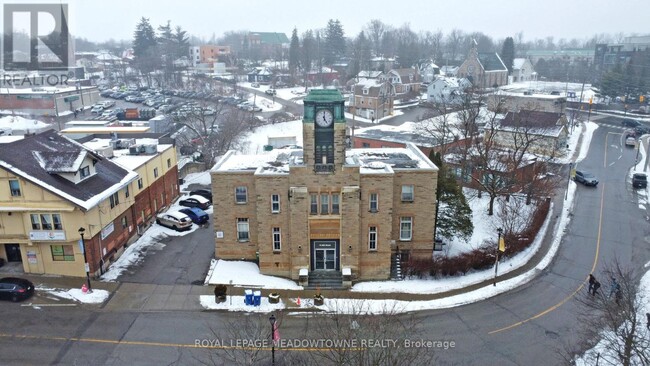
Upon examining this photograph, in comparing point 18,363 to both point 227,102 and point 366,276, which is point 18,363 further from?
point 227,102

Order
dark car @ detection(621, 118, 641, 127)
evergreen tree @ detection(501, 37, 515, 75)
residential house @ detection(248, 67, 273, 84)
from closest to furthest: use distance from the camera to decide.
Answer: dark car @ detection(621, 118, 641, 127), evergreen tree @ detection(501, 37, 515, 75), residential house @ detection(248, 67, 273, 84)

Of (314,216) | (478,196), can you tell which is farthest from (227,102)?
(314,216)

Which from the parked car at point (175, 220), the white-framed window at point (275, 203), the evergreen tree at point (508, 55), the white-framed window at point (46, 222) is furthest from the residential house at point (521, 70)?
the white-framed window at point (46, 222)

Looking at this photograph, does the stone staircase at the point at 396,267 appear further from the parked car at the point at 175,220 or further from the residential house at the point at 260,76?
the residential house at the point at 260,76

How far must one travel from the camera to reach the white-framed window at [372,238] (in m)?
31.6

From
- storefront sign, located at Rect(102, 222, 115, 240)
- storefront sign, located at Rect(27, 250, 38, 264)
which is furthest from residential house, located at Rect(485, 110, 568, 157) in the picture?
storefront sign, located at Rect(27, 250, 38, 264)

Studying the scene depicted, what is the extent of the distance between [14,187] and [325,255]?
1980cm

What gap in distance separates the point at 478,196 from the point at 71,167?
35043mm

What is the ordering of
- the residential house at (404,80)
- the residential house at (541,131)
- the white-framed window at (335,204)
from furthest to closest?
the residential house at (404,80)
the residential house at (541,131)
the white-framed window at (335,204)

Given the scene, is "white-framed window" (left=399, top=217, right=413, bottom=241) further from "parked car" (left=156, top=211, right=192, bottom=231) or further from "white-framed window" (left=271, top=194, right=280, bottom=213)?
"parked car" (left=156, top=211, right=192, bottom=231)

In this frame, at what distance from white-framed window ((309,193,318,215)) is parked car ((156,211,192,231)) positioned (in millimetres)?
13306

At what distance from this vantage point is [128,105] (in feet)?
352

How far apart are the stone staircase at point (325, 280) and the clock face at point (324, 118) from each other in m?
Answer: 9.85

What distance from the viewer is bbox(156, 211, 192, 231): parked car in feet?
127
